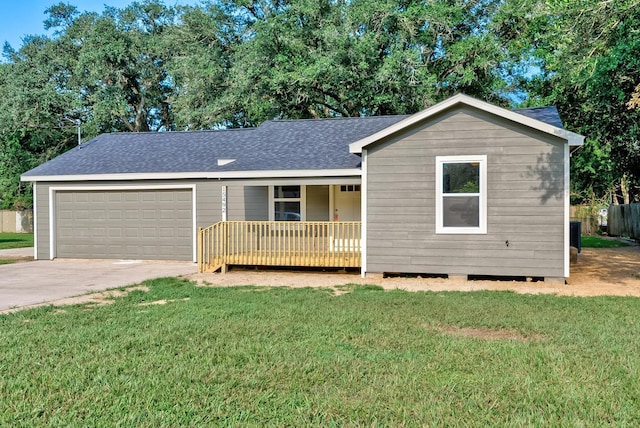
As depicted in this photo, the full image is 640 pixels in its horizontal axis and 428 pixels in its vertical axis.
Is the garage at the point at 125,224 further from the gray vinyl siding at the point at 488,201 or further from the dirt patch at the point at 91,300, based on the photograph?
the gray vinyl siding at the point at 488,201

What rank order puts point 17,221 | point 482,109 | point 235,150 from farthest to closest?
point 17,221 → point 235,150 → point 482,109

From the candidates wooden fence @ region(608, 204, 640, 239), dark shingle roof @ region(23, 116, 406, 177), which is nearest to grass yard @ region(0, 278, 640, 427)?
dark shingle roof @ region(23, 116, 406, 177)

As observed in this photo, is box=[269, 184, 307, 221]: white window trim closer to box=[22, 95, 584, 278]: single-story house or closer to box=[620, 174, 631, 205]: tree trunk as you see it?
box=[22, 95, 584, 278]: single-story house

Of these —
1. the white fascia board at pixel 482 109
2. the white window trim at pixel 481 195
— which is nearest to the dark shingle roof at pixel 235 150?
the white fascia board at pixel 482 109

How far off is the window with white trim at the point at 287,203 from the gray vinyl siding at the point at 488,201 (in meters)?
3.25

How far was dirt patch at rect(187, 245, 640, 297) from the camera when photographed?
883 centimetres

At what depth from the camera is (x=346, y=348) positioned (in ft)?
16.2

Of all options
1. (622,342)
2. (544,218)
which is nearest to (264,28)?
(544,218)

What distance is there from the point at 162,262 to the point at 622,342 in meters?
10.7

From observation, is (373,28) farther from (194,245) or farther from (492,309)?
(492,309)

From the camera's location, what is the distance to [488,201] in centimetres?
971

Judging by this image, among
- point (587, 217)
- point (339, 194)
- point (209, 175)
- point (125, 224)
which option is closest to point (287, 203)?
point (339, 194)

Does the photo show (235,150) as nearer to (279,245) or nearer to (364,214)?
(279,245)

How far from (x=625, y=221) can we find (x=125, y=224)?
19.9 metres
